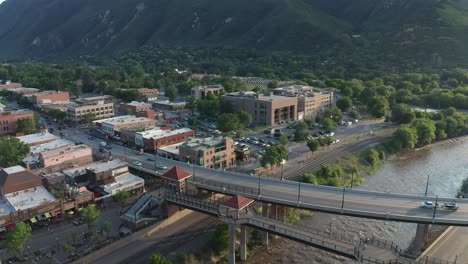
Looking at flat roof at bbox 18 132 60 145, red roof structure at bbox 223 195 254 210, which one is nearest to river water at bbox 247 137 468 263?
red roof structure at bbox 223 195 254 210

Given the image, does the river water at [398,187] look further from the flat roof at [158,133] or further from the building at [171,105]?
the building at [171,105]

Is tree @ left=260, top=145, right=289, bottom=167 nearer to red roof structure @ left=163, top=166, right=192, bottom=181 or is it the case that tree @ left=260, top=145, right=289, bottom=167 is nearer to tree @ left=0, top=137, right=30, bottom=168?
red roof structure @ left=163, top=166, right=192, bottom=181

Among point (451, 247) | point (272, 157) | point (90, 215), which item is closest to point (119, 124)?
point (272, 157)

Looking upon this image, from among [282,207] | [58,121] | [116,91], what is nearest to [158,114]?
[58,121]

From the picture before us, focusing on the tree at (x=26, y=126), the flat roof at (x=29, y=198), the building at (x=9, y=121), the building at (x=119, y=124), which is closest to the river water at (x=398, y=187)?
the flat roof at (x=29, y=198)

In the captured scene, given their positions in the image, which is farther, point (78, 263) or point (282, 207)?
point (282, 207)

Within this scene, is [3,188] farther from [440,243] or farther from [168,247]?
[440,243]

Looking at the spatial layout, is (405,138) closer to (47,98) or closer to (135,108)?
(135,108)
